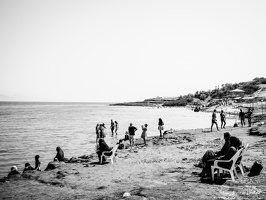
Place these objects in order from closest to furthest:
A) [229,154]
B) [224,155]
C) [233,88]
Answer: [229,154], [224,155], [233,88]

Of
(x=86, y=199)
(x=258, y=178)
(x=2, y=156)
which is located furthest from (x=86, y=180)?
(x=2, y=156)

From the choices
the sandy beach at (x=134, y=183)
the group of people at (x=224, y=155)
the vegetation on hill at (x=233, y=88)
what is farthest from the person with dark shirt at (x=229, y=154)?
the vegetation on hill at (x=233, y=88)

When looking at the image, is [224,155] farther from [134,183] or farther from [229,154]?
[134,183]

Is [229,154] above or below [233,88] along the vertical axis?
below

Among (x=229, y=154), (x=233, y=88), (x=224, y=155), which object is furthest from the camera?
(x=233, y=88)

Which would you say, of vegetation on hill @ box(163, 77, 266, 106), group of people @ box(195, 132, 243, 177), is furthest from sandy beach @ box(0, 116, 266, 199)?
vegetation on hill @ box(163, 77, 266, 106)

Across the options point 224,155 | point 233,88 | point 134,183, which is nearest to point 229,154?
point 224,155

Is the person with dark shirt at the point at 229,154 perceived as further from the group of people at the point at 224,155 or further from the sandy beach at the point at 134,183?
the sandy beach at the point at 134,183

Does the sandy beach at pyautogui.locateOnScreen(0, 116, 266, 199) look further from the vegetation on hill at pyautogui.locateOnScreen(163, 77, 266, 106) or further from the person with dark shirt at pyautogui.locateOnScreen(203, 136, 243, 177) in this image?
the vegetation on hill at pyautogui.locateOnScreen(163, 77, 266, 106)

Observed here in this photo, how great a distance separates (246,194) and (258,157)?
486 centimetres

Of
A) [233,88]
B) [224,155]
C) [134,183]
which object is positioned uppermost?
[233,88]

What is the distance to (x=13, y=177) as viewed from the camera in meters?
8.40

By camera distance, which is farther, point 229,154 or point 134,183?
point 134,183

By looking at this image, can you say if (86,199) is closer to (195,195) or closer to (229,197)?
(195,195)
